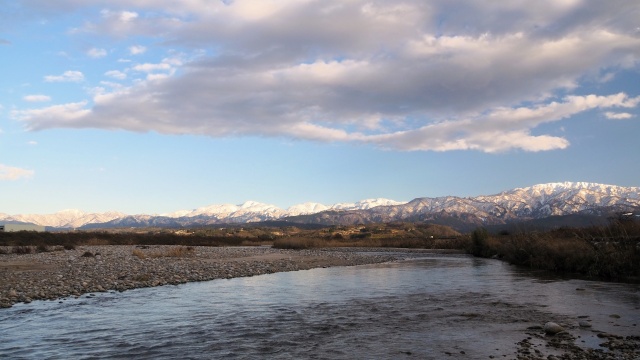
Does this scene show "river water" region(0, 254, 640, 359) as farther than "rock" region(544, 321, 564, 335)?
No

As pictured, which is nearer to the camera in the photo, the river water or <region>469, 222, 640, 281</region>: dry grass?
the river water

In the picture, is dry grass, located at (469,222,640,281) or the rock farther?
dry grass, located at (469,222,640,281)

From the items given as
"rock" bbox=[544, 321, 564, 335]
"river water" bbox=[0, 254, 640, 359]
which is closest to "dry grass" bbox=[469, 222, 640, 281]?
"river water" bbox=[0, 254, 640, 359]

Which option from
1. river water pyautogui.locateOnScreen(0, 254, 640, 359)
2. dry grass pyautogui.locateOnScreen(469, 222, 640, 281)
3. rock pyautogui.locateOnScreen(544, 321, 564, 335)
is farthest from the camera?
dry grass pyautogui.locateOnScreen(469, 222, 640, 281)

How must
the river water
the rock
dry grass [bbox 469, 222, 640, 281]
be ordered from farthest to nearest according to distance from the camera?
dry grass [bbox 469, 222, 640, 281]
the rock
the river water

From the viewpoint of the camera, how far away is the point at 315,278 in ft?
108

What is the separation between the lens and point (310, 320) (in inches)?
661

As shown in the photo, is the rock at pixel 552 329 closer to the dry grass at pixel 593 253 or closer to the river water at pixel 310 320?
the river water at pixel 310 320

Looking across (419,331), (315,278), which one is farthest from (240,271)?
(419,331)

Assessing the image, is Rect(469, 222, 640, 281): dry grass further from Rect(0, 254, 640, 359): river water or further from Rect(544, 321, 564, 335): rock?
Rect(544, 321, 564, 335): rock

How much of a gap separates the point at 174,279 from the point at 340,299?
11.7 m

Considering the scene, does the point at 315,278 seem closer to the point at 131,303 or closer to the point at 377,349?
the point at 131,303

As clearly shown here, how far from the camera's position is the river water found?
12.5m

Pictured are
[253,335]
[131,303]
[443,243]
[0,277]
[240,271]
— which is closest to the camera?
[253,335]
